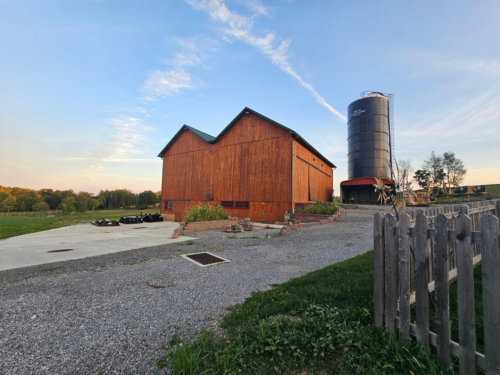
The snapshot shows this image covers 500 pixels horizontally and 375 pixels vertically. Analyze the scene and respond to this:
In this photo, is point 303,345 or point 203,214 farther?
point 203,214

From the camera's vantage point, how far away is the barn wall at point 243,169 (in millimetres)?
17750

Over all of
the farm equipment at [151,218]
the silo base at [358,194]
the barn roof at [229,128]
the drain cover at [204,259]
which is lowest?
the farm equipment at [151,218]

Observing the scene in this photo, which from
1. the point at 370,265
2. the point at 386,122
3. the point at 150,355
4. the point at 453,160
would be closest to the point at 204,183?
the point at 370,265

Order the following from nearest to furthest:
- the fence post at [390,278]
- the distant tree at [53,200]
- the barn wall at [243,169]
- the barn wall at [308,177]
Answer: the fence post at [390,278] < the barn wall at [243,169] < the barn wall at [308,177] < the distant tree at [53,200]

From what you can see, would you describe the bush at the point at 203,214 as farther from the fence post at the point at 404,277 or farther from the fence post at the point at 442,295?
the fence post at the point at 442,295

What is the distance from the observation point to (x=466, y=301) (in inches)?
70.6

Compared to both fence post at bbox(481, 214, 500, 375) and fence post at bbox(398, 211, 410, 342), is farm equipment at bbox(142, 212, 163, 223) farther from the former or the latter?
fence post at bbox(481, 214, 500, 375)

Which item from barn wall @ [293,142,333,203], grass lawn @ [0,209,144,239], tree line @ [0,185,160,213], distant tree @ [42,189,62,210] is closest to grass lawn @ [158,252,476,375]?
barn wall @ [293,142,333,203]

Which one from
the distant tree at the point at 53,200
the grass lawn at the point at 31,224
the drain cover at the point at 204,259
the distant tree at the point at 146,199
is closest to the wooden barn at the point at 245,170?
the grass lawn at the point at 31,224

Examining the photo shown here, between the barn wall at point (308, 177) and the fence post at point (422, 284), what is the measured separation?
50.9ft

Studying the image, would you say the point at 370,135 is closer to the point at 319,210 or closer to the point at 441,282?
the point at 319,210

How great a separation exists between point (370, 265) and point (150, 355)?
438 centimetres

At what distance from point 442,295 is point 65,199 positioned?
275ft

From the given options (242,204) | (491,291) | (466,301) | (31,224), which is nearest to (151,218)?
(31,224)
